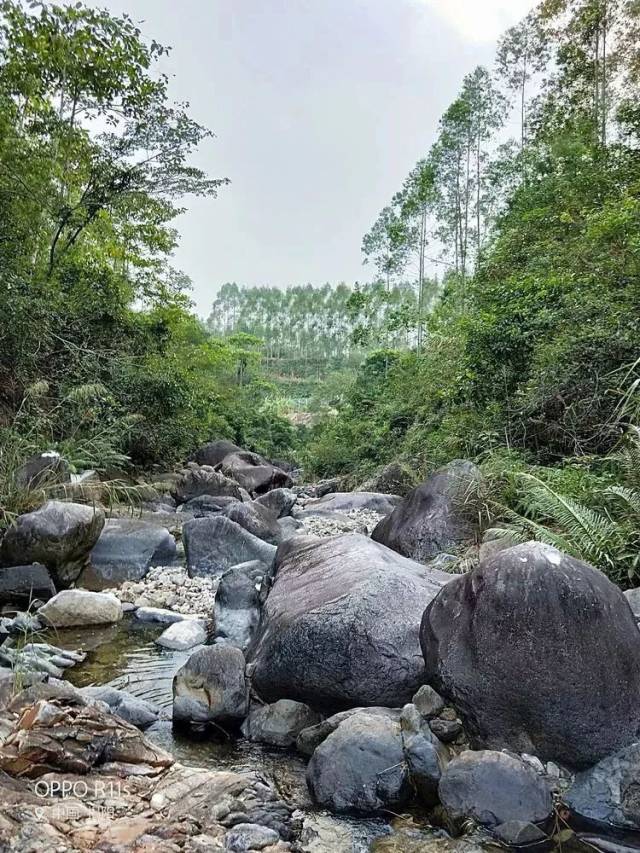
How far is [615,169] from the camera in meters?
14.6

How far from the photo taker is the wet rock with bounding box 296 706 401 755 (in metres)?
3.23

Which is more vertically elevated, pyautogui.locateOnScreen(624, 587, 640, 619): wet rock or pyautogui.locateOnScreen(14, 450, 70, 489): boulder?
pyautogui.locateOnScreen(14, 450, 70, 489): boulder

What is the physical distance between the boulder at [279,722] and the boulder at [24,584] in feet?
10.8

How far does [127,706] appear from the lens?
385 cm

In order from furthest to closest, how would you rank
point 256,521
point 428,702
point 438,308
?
1. point 438,308
2. point 256,521
3. point 428,702

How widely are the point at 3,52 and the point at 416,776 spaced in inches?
515

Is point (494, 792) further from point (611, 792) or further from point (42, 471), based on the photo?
point (42, 471)

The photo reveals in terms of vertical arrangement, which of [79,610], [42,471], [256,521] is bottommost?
[79,610]

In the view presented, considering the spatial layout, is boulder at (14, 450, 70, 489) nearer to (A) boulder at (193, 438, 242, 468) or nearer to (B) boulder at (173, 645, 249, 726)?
(B) boulder at (173, 645, 249, 726)

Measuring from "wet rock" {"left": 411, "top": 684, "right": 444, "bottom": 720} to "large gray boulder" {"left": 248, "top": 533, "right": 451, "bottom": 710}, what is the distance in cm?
16

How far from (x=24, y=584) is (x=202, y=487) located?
8615 mm

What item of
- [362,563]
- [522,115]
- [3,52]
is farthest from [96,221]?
[522,115]

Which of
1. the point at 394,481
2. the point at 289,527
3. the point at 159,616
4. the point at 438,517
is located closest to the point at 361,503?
the point at 394,481

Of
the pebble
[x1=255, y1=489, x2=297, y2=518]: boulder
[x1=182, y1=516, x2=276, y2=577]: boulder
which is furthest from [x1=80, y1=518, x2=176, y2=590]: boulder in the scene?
[x1=255, y1=489, x2=297, y2=518]: boulder
